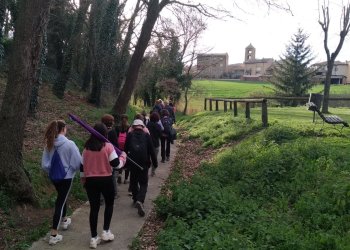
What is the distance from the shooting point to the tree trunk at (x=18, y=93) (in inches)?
287

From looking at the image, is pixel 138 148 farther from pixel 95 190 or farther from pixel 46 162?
pixel 46 162

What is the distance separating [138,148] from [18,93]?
2460 millimetres

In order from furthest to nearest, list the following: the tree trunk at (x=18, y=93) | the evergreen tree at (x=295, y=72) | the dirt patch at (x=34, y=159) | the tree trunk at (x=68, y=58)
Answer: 1. the evergreen tree at (x=295, y=72)
2. the tree trunk at (x=68, y=58)
3. the tree trunk at (x=18, y=93)
4. the dirt patch at (x=34, y=159)

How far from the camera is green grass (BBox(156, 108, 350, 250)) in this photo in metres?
5.77

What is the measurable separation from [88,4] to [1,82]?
6789 mm

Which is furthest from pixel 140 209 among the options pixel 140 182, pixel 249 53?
pixel 249 53

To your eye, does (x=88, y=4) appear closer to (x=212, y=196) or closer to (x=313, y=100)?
(x=313, y=100)

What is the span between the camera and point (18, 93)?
7.31 metres

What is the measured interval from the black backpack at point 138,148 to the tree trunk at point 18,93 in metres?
2.07

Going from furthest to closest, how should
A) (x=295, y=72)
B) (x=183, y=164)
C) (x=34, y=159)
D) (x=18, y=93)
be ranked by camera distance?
(x=295, y=72) < (x=183, y=164) < (x=34, y=159) < (x=18, y=93)

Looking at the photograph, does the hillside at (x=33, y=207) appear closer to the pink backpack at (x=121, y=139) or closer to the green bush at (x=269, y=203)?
the pink backpack at (x=121, y=139)

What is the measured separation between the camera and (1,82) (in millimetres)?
18234

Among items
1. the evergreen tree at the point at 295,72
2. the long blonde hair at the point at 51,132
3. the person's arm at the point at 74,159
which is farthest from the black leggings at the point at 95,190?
the evergreen tree at the point at 295,72

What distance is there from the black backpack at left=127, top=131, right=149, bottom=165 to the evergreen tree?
121 ft
